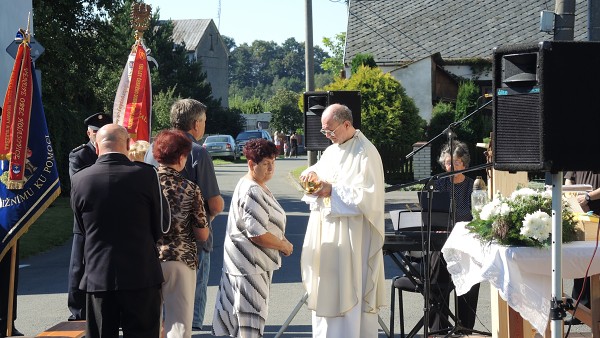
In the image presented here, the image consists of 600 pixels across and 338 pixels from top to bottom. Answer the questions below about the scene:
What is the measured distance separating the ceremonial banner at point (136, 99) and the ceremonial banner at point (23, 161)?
5.88 feet

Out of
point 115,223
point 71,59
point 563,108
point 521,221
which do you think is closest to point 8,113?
point 115,223

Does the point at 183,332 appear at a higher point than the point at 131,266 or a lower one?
lower

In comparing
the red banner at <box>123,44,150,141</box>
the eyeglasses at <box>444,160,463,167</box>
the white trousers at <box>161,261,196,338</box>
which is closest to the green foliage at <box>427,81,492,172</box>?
the red banner at <box>123,44,150,141</box>

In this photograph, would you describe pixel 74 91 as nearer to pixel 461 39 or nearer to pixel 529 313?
pixel 461 39

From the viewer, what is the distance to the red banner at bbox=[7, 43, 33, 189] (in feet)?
30.2

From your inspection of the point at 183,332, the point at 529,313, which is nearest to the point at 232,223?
the point at 183,332

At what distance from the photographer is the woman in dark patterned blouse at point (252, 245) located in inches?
303

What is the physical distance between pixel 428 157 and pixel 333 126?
2224 centimetres

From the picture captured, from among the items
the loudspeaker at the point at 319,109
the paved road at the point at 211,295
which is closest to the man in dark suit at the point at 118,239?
the paved road at the point at 211,295

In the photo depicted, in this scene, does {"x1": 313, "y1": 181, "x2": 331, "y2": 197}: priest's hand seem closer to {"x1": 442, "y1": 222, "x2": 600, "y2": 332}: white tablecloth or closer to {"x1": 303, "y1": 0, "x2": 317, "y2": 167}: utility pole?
{"x1": 442, "y1": 222, "x2": 600, "y2": 332}: white tablecloth

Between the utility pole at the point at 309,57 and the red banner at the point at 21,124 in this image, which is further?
the utility pole at the point at 309,57

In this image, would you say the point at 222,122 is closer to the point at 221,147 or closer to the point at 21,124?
the point at 221,147

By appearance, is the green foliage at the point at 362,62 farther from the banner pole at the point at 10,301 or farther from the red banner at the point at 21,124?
the banner pole at the point at 10,301

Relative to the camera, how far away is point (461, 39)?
128 feet
